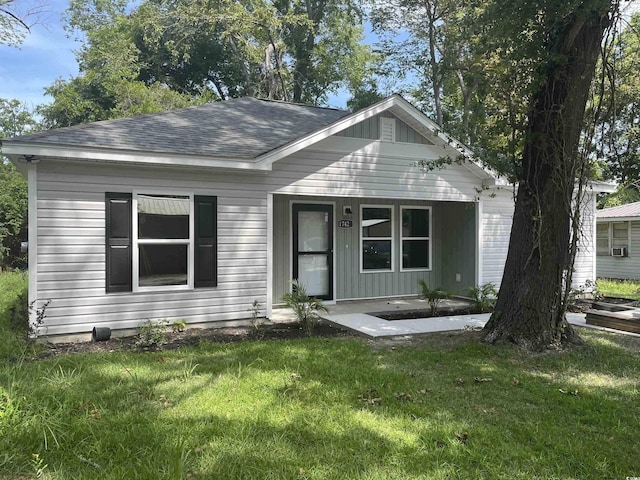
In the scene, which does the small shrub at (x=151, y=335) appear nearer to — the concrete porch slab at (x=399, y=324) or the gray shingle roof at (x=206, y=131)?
the gray shingle roof at (x=206, y=131)

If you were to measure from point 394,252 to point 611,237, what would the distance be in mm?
12216

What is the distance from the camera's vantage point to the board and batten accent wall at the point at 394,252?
9.05 meters

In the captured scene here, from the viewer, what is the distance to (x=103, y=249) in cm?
629

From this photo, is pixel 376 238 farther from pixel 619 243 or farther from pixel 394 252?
pixel 619 243

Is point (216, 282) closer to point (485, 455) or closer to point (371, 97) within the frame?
point (485, 455)

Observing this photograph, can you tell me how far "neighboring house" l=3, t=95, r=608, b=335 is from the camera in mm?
6098

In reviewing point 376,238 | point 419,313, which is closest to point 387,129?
point 376,238

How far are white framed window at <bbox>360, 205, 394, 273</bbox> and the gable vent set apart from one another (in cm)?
173

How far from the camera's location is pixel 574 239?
569 centimetres

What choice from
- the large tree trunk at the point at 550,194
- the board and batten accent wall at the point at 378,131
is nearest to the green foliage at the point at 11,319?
the board and batten accent wall at the point at 378,131

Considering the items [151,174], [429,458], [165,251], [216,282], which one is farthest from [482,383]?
[151,174]

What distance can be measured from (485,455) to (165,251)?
17.1ft

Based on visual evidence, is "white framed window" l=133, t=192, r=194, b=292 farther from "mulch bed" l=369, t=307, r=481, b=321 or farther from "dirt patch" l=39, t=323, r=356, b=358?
"mulch bed" l=369, t=307, r=481, b=321

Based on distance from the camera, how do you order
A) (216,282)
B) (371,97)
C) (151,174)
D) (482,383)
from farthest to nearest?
1. (371,97)
2. (216,282)
3. (151,174)
4. (482,383)
